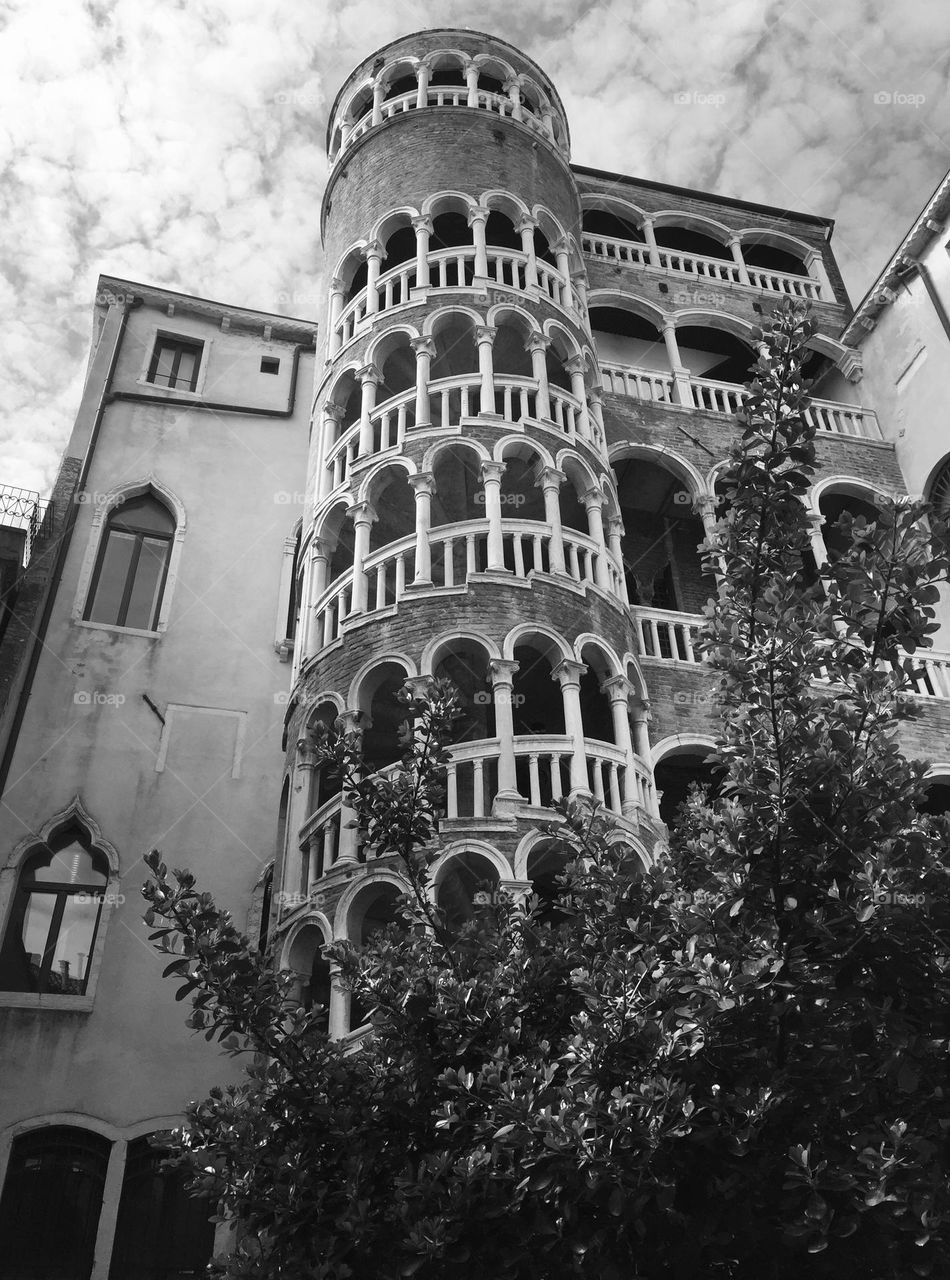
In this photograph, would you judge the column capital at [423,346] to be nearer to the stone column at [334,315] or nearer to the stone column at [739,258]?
the stone column at [334,315]

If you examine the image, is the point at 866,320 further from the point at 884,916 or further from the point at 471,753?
the point at 884,916

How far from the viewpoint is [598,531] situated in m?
17.1

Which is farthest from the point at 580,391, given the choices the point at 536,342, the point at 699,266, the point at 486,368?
the point at 699,266

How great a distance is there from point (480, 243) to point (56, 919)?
13.2m

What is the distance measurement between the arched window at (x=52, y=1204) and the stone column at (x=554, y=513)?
9.56 meters

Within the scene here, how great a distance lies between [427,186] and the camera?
20.6 metres

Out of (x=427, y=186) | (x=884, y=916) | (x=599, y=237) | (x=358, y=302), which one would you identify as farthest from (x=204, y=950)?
(x=599, y=237)

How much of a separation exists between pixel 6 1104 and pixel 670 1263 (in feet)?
33.1

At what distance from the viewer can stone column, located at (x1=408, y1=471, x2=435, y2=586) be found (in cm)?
1530

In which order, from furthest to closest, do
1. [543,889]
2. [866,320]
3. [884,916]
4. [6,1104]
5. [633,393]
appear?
1. [866,320]
2. [633,393]
3. [543,889]
4. [6,1104]
5. [884,916]

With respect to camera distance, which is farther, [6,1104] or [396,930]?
[6,1104]

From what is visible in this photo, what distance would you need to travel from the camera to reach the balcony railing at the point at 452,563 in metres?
15.5

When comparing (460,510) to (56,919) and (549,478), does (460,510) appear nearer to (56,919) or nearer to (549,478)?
(549,478)

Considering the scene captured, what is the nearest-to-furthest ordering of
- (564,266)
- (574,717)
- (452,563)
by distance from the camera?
(574,717)
(452,563)
(564,266)
